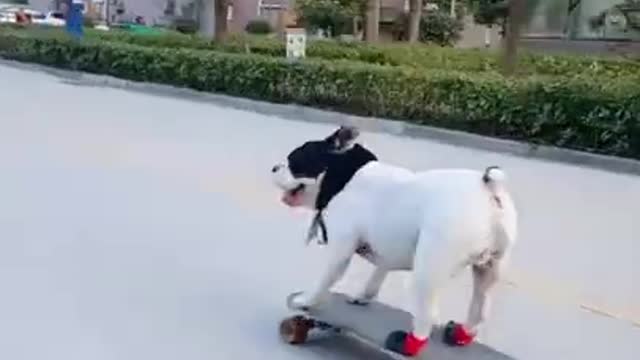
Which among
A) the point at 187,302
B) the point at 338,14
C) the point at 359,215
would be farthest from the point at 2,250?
the point at 338,14

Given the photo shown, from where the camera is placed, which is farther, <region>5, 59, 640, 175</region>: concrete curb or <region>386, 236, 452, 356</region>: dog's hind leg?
<region>5, 59, 640, 175</region>: concrete curb

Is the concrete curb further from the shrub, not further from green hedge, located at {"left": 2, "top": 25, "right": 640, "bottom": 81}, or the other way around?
the shrub

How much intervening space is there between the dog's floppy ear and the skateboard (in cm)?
64

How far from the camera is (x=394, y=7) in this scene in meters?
42.6

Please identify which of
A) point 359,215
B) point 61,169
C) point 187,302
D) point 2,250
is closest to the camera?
point 359,215

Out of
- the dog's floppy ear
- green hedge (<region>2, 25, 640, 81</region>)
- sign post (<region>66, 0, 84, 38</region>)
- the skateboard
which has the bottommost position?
the skateboard

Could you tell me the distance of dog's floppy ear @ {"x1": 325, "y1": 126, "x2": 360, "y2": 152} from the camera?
4328 mm

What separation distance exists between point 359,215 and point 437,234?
0.45 metres

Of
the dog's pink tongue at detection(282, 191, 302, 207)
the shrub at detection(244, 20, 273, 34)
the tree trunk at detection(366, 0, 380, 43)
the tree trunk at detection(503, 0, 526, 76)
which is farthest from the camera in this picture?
the shrub at detection(244, 20, 273, 34)

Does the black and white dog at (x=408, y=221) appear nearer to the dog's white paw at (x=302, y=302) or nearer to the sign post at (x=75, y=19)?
the dog's white paw at (x=302, y=302)

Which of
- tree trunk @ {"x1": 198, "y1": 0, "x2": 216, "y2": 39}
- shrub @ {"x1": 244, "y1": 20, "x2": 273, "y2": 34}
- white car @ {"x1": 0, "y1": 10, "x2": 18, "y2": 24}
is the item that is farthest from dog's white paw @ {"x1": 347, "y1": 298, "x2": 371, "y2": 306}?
shrub @ {"x1": 244, "y1": 20, "x2": 273, "y2": 34}

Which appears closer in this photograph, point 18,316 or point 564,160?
point 18,316

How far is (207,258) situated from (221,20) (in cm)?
1918

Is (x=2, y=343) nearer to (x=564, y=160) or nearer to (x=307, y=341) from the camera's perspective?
(x=307, y=341)
